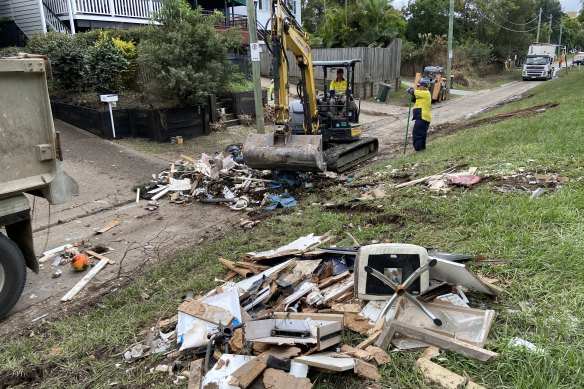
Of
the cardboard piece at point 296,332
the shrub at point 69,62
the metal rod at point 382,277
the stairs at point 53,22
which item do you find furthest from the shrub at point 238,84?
the cardboard piece at point 296,332

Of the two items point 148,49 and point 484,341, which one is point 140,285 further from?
point 148,49

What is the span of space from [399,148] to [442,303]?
10.6 m

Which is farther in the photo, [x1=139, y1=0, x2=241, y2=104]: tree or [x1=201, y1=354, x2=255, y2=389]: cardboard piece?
[x1=139, y1=0, x2=241, y2=104]: tree

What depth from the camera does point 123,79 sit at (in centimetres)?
1569

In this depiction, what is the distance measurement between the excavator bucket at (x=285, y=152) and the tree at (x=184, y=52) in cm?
552

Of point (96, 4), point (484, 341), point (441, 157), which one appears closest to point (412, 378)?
point (484, 341)

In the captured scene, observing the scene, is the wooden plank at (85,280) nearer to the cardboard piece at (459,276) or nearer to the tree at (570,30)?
the cardboard piece at (459,276)

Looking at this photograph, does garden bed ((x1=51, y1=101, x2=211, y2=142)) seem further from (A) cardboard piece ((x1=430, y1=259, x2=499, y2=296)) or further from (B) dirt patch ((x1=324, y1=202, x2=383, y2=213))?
(A) cardboard piece ((x1=430, y1=259, x2=499, y2=296))

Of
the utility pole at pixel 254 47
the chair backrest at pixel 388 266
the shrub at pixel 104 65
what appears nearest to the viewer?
the chair backrest at pixel 388 266

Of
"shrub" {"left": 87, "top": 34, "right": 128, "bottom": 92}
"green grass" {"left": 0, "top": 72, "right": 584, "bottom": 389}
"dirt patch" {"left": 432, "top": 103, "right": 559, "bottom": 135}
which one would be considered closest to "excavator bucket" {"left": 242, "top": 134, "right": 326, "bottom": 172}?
"green grass" {"left": 0, "top": 72, "right": 584, "bottom": 389}

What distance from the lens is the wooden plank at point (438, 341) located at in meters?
3.02

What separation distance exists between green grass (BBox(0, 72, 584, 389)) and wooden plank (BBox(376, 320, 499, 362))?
52mm

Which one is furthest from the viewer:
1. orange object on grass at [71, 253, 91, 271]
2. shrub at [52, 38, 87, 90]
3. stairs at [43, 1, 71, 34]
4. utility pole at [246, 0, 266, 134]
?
stairs at [43, 1, 71, 34]

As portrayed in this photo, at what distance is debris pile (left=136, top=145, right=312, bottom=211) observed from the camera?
9.21 m
